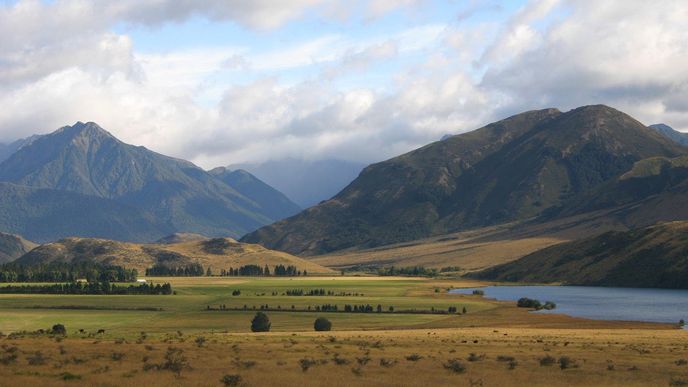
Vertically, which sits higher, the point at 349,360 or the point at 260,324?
the point at 260,324

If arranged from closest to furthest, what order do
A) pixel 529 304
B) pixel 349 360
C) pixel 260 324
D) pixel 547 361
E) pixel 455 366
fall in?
1. pixel 455 366
2. pixel 547 361
3. pixel 349 360
4. pixel 260 324
5. pixel 529 304

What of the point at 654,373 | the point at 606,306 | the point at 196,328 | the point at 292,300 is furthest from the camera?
the point at 292,300

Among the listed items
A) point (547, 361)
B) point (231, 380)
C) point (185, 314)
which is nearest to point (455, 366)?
point (547, 361)

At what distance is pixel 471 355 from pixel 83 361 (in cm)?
2695

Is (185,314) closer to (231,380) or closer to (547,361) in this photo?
(547,361)

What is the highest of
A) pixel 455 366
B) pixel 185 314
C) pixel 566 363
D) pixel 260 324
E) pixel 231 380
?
pixel 185 314

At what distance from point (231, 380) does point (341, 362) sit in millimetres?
12331

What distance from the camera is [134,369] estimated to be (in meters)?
50.6

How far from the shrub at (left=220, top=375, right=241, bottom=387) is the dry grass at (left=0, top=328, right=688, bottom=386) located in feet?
0.54

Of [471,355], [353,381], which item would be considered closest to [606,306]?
[471,355]

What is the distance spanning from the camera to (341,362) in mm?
55375

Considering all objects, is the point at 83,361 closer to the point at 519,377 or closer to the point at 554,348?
the point at 519,377

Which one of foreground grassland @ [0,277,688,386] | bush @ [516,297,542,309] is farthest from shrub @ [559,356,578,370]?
bush @ [516,297,542,309]

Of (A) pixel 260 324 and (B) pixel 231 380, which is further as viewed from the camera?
(A) pixel 260 324
